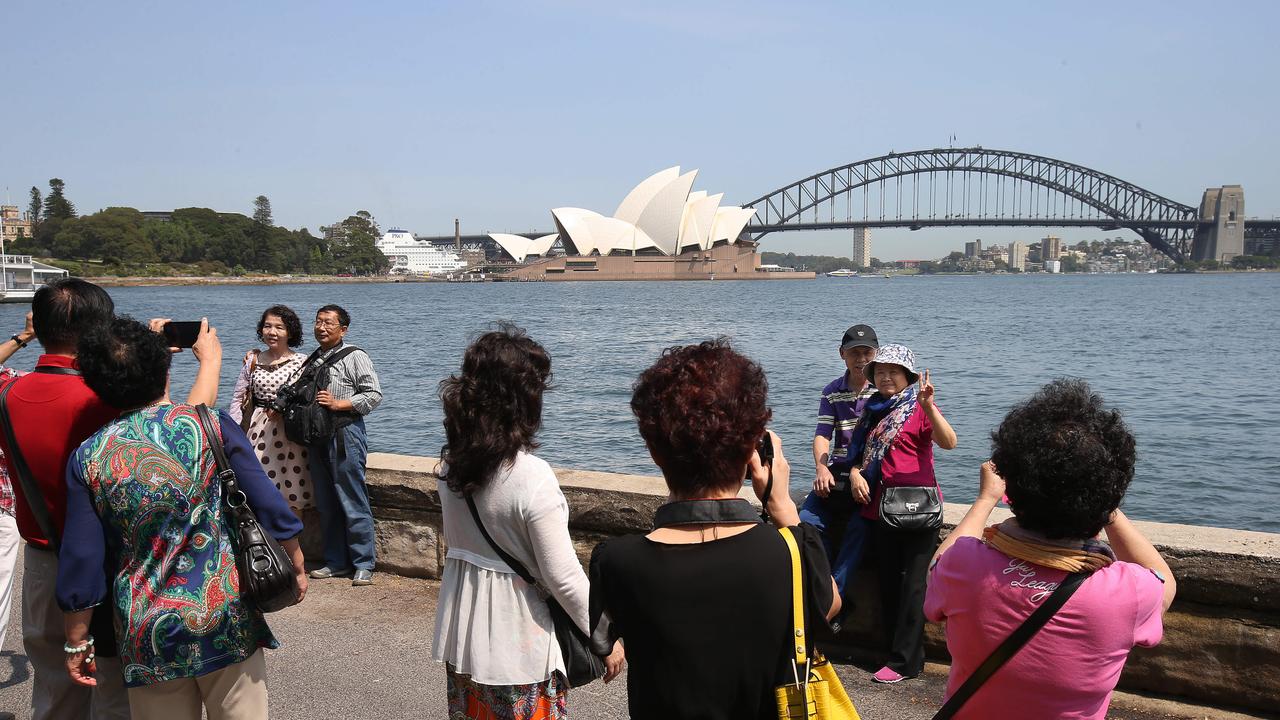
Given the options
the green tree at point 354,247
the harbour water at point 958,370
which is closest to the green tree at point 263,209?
the green tree at point 354,247

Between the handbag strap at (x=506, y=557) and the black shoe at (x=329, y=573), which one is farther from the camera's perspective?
the black shoe at (x=329, y=573)

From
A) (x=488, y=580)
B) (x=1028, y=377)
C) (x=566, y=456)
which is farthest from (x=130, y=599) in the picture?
(x=1028, y=377)

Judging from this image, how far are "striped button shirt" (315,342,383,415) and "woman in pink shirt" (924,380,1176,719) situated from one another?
3.40 m

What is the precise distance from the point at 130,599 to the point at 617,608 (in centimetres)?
123

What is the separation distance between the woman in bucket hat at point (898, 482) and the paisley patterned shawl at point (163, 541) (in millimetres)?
2215

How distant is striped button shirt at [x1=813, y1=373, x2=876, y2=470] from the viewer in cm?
375

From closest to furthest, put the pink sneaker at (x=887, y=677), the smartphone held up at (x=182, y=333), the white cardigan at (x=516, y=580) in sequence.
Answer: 1. the white cardigan at (x=516, y=580)
2. the smartphone held up at (x=182, y=333)
3. the pink sneaker at (x=887, y=677)

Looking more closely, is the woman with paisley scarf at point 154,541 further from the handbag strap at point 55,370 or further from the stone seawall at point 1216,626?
the stone seawall at point 1216,626

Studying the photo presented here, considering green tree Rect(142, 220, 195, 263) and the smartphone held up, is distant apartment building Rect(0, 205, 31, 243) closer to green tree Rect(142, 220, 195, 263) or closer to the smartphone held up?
green tree Rect(142, 220, 195, 263)

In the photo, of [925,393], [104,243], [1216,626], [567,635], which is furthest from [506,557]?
[104,243]

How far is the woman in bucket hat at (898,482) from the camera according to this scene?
340 centimetres

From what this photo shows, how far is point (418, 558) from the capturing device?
177 inches

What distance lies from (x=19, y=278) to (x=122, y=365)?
76.3 m

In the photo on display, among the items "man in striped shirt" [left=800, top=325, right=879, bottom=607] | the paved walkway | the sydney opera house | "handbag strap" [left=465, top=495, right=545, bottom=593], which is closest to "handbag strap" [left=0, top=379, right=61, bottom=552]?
the paved walkway
